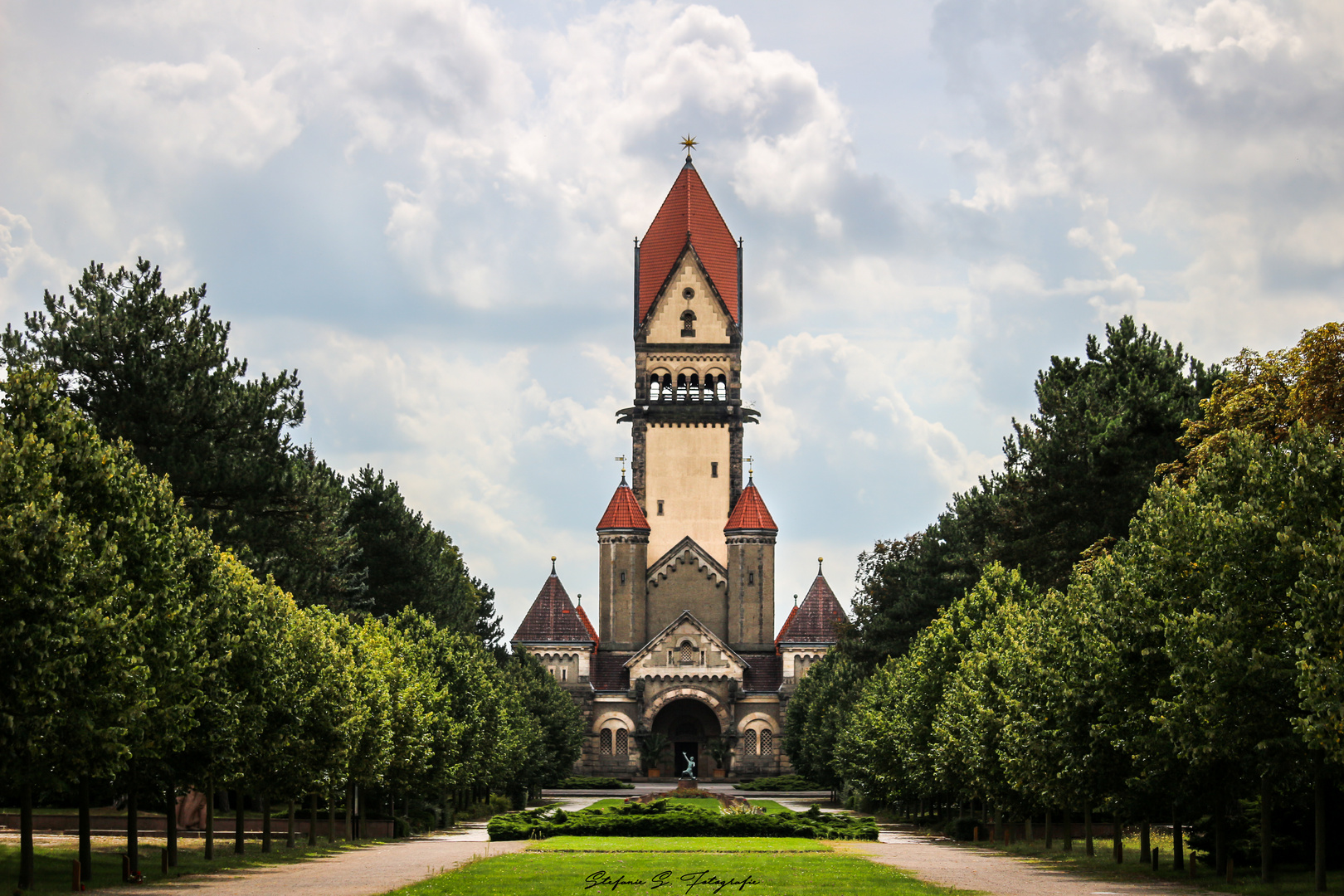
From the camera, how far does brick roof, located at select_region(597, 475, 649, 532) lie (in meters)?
107

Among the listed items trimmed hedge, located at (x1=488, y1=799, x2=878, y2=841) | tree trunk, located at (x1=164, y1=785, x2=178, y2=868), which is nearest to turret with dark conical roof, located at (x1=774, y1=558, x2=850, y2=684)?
trimmed hedge, located at (x1=488, y1=799, x2=878, y2=841)

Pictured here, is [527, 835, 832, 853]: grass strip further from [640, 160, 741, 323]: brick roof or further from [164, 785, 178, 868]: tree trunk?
[640, 160, 741, 323]: brick roof

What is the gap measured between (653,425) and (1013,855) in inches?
2896

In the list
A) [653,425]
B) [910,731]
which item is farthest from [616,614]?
[910,731]

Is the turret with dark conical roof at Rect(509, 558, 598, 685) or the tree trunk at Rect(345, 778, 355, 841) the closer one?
the tree trunk at Rect(345, 778, 355, 841)

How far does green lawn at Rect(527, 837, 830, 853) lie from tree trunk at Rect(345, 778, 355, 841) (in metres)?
5.69

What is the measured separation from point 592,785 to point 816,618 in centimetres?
2379

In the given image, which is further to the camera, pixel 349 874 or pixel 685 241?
pixel 685 241

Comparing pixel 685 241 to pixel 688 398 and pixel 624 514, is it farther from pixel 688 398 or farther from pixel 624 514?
pixel 624 514

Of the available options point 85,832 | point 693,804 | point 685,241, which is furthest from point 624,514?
point 85,832

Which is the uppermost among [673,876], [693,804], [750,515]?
[750,515]

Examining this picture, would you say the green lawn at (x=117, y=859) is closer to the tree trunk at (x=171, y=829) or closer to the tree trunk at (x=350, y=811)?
the tree trunk at (x=171, y=829)

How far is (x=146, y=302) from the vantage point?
43.3 metres

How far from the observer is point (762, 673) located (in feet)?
A: 348
